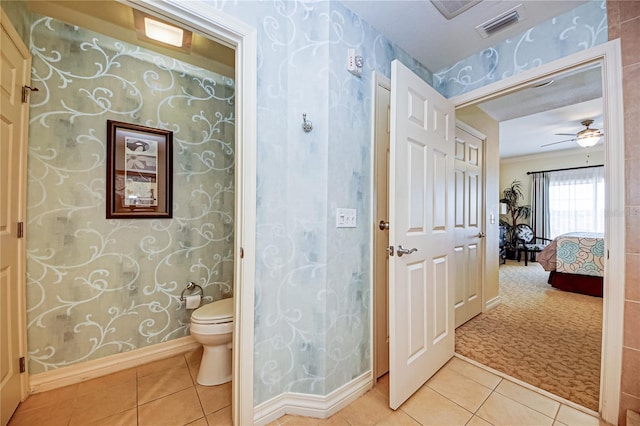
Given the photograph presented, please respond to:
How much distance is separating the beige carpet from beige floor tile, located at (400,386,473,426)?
2.10 feet

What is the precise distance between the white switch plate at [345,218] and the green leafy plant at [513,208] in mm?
6306

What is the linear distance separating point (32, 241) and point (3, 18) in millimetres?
1193

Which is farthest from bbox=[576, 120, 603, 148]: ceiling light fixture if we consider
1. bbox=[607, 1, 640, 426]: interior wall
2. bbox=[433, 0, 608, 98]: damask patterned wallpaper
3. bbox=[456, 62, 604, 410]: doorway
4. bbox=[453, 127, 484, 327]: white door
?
bbox=[607, 1, 640, 426]: interior wall

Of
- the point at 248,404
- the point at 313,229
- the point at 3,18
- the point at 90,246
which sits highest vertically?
the point at 3,18

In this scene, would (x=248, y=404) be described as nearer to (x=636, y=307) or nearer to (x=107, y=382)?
(x=107, y=382)

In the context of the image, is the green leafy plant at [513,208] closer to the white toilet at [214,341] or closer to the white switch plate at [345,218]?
the white switch plate at [345,218]

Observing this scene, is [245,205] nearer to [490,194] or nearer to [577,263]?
[490,194]

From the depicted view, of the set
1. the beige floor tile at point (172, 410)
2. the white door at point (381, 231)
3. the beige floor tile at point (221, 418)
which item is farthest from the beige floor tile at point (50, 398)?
the white door at point (381, 231)

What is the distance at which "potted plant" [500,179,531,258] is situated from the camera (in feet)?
20.8

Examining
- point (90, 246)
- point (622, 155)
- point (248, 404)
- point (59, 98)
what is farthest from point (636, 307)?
point (59, 98)

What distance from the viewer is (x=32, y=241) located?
166 centimetres

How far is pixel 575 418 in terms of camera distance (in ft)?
4.86

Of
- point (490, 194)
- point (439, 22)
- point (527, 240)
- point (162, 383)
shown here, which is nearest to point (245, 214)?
point (162, 383)

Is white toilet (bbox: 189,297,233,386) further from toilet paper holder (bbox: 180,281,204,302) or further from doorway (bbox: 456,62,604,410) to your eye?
doorway (bbox: 456,62,604,410)
